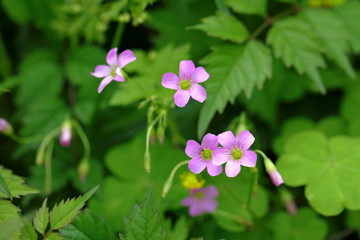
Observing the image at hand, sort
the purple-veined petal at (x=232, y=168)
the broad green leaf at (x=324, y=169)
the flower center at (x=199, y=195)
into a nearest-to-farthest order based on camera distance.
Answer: the purple-veined petal at (x=232, y=168)
the broad green leaf at (x=324, y=169)
the flower center at (x=199, y=195)

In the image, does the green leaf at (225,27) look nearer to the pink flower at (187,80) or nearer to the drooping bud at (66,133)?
the pink flower at (187,80)

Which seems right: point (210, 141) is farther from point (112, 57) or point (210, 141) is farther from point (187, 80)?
point (112, 57)

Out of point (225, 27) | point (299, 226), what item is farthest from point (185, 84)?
point (299, 226)

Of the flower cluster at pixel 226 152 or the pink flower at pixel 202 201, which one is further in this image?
the pink flower at pixel 202 201

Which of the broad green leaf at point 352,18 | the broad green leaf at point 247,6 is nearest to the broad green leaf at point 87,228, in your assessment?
the broad green leaf at point 247,6

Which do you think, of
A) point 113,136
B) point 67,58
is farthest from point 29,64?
point 113,136

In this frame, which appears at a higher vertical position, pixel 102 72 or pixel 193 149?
pixel 102 72
